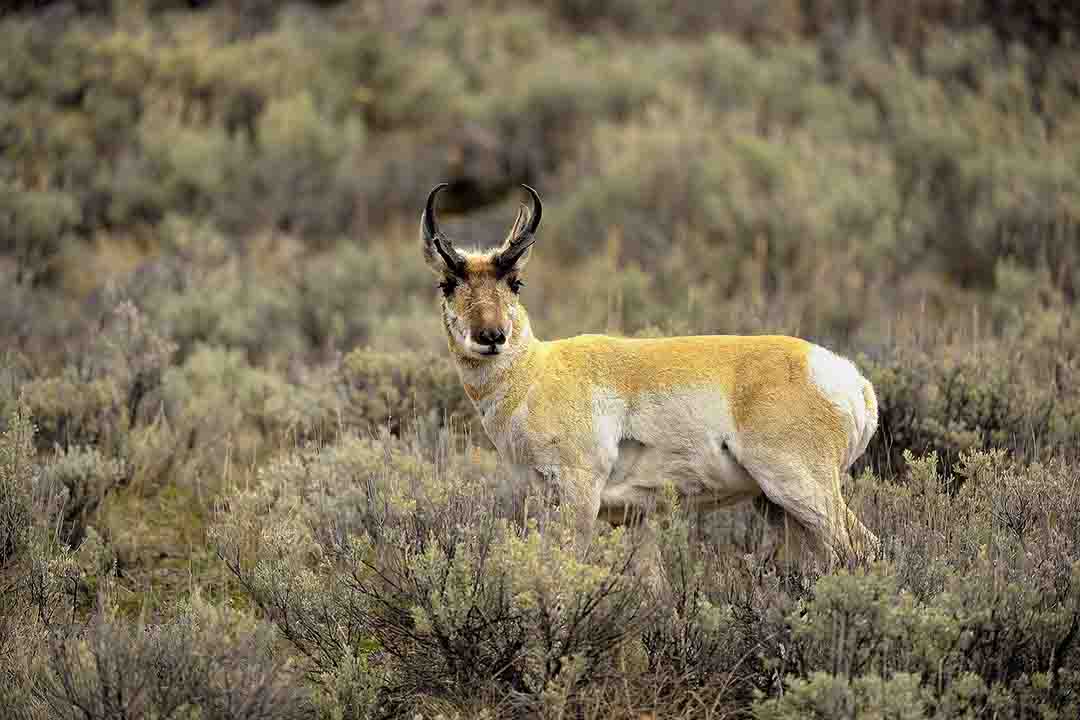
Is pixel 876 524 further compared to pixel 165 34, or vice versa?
pixel 165 34

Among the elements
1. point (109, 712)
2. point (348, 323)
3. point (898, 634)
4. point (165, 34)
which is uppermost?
point (165, 34)

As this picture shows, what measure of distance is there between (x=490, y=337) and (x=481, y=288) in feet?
1.05

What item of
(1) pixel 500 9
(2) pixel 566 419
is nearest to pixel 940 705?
(2) pixel 566 419

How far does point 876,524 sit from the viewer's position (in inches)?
215

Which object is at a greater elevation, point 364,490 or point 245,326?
point 364,490

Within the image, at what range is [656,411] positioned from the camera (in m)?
5.32

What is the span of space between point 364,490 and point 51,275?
26.0ft

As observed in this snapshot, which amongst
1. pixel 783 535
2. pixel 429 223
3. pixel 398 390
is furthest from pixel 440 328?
pixel 783 535

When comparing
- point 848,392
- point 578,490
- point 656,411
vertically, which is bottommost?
point 578,490

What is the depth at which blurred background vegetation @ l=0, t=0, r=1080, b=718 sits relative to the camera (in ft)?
14.3

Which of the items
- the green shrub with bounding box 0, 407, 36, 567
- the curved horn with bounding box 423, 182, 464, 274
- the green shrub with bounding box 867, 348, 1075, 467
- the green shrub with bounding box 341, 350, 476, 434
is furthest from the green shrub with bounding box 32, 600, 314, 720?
the green shrub with bounding box 867, 348, 1075, 467

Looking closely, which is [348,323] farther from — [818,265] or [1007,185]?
[1007,185]

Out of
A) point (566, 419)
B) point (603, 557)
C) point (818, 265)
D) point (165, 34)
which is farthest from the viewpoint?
point (165, 34)

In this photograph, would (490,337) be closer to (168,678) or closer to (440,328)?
(168,678)
